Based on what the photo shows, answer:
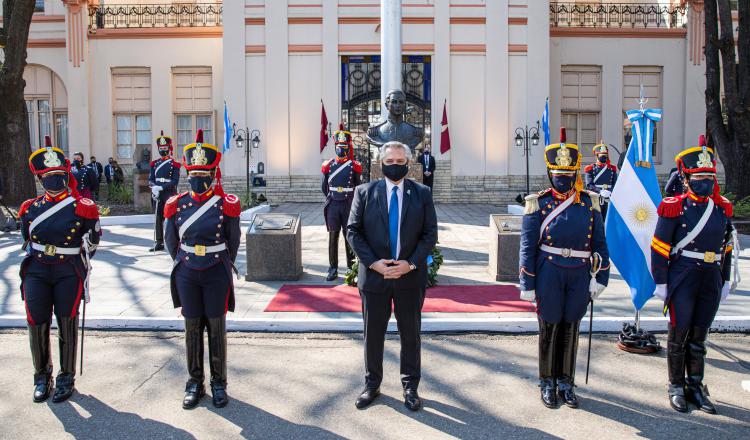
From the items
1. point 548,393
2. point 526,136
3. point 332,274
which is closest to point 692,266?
point 548,393

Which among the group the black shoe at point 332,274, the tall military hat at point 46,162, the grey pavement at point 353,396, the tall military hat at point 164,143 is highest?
the tall military hat at point 164,143

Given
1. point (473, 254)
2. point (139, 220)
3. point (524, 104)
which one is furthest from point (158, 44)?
point (473, 254)

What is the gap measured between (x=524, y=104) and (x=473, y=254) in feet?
49.4

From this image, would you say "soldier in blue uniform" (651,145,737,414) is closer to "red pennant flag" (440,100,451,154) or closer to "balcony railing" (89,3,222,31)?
"red pennant flag" (440,100,451,154)

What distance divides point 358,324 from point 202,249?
8.68 feet

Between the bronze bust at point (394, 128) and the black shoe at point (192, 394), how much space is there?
456cm

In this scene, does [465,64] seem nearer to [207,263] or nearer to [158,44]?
[158,44]

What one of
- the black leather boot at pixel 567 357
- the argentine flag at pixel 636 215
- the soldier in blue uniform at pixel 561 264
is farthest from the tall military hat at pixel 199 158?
the argentine flag at pixel 636 215

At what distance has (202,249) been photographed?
5445 millimetres

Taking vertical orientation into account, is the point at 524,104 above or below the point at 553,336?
above

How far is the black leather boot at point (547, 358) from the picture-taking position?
532 cm

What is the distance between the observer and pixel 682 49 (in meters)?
27.5

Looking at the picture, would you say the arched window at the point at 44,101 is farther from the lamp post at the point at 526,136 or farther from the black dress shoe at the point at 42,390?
the black dress shoe at the point at 42,390

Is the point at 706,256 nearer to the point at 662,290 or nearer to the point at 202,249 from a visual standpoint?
the point at 662,290
